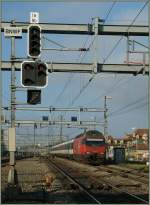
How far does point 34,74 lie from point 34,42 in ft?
3.18

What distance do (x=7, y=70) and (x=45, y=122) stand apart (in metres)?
47.1

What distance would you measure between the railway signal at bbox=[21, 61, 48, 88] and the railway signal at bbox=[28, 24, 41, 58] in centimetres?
29

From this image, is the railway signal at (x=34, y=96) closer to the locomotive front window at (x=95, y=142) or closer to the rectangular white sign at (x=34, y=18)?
the rectangular white sign at (x=34, y=18)

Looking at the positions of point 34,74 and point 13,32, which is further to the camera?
point 13,32

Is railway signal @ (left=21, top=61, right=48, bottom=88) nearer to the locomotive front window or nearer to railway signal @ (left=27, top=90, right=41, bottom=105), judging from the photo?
railway signal @ (left=27, top=90, right=41, bottom=105)

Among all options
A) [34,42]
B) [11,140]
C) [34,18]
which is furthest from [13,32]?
[11,140]

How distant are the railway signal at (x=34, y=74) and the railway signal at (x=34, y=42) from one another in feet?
0.95

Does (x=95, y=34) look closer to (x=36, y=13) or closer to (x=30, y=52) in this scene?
(x=36, y=13)

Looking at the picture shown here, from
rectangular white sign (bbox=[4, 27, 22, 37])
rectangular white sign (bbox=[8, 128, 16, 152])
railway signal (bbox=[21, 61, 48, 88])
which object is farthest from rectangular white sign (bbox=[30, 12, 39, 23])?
rectangular white sign (bbox=[8, 128, 16, 152])

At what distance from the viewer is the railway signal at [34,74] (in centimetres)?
1540

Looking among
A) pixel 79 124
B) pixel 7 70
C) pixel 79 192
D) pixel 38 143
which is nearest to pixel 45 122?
pixel 79 124

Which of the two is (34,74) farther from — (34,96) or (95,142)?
(95,142)

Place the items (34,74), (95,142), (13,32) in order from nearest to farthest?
(34,74)
(13,32)
(95,142)

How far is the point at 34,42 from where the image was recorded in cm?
1577
